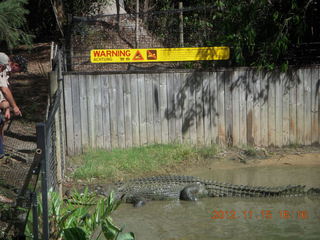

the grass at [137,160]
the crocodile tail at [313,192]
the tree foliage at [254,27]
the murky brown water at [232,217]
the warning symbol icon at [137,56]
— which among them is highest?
the tree foliage at [254,27]

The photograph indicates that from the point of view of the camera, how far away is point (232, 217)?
7051 millimetres

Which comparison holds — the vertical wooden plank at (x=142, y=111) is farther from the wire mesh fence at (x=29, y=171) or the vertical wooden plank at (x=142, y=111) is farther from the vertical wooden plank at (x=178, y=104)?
the wire mesh fence at (x=29, y=171)

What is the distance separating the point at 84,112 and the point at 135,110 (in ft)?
3.33

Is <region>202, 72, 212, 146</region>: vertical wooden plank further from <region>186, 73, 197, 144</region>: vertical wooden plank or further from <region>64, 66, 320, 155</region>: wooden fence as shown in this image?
<region>186, 73, 197, 144</region>: vertical wooden plank

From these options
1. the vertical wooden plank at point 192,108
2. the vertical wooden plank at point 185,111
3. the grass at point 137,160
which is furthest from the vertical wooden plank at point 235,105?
the vertical wooden plank at point 185,111

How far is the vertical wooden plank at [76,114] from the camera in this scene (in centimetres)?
972

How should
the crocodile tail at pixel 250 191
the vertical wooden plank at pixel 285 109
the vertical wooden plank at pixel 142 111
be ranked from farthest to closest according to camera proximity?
1. the vertical wooden plank at pixel 285 109
2. the vertical wooden plank at pixel 142 111
3. the crocodile tail at pixel 250 191

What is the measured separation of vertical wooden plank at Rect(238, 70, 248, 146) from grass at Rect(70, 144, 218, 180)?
27.7 inches

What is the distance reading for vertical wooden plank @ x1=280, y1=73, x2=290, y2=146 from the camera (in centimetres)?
1022

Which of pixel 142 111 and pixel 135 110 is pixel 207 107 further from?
pixel 135 110

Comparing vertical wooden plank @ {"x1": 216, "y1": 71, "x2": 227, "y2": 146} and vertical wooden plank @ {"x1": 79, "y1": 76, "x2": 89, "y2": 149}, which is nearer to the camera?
vertical wooden plank @ {"x1": 79, "y1": 76, "x2": 89, "y2": 149}

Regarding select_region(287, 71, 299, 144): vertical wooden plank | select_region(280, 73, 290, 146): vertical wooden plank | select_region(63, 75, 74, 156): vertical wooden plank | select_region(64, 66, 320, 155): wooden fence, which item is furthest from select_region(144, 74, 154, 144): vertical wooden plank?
select_region(287, 71, 299, 144): vertical wooden plank

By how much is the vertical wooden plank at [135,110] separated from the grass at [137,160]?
0.24 m

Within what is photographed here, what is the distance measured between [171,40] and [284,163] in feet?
11.1
